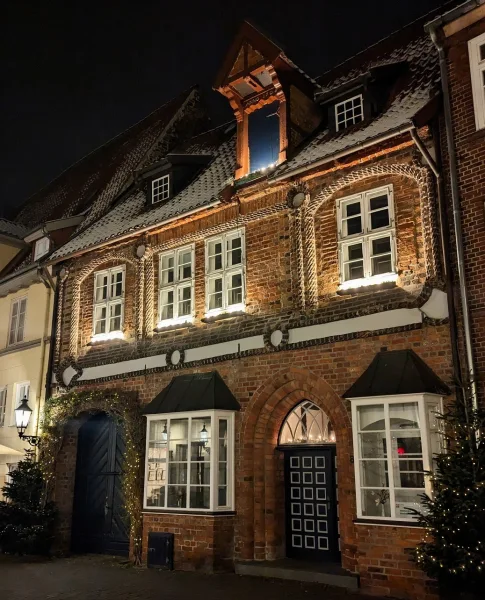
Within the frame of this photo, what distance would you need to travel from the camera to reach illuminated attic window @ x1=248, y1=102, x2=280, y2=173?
1402 cm

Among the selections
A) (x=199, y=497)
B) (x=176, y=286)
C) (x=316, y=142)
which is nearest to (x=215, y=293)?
(x=176, y=286)

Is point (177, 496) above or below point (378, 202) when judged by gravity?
below

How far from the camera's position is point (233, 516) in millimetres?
12406

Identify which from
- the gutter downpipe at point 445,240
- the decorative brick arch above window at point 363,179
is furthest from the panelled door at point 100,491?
the gutter downpipe at point 445,240

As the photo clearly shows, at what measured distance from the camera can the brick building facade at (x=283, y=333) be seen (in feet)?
34.4

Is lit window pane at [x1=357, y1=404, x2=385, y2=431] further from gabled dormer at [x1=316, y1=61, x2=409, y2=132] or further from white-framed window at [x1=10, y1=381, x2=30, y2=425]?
white-framed window at [x1=10, y1=381, x2=30, y2=425]

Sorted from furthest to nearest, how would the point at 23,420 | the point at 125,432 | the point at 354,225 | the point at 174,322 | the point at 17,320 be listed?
the point at 17,320 < the point at 23,420 < the point at 125,432 < the point at 174,322 < the point at 354,225

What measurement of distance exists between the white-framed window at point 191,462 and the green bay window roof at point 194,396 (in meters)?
0.14

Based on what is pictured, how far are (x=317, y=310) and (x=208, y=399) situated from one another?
2.83 metres

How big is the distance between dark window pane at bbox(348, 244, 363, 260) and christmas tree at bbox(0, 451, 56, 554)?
956cm

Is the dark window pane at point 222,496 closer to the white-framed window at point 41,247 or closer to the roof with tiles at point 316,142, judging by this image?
the roof with tiles at point 316,142

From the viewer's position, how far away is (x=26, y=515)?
601 inches

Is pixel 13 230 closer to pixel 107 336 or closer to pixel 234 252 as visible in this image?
pixel 107 336

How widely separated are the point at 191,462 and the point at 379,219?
6023 mm
